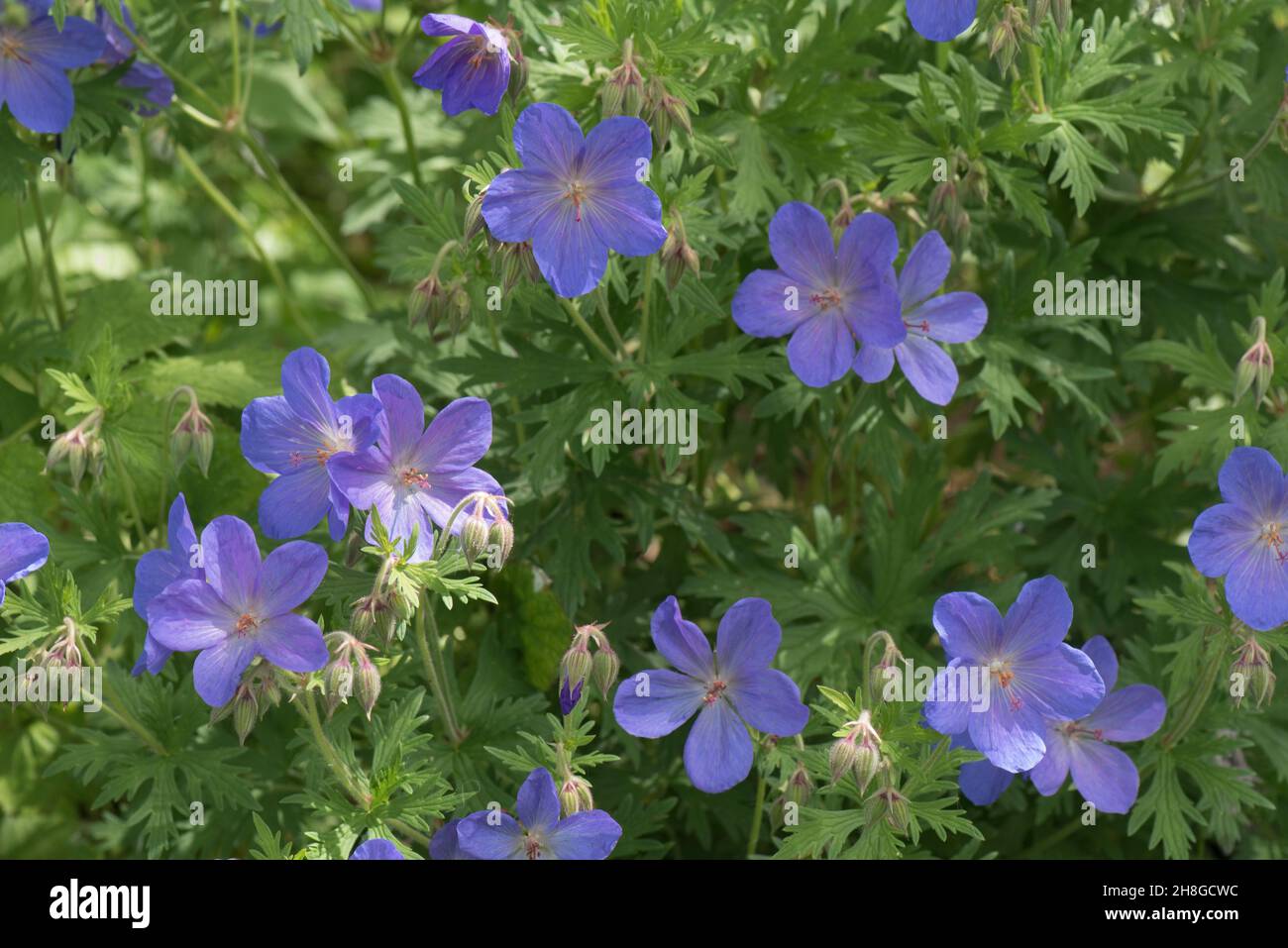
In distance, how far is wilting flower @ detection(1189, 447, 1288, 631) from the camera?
2.09 metres

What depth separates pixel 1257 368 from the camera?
227 cm

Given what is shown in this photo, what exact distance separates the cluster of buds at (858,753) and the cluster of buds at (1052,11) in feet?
3.52

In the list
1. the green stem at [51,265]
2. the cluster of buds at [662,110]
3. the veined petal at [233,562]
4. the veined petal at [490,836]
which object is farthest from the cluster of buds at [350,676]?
the green stem at [51,265]

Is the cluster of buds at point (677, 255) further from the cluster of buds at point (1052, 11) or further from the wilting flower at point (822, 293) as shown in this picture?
the cluster of buds at point (1052, 11)

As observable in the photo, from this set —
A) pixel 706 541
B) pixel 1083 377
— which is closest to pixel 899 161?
pixel 1083 377

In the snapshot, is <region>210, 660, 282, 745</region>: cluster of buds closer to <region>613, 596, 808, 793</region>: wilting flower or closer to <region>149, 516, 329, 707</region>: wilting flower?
<region>149, 516, 329, 707</region>: wilting flower

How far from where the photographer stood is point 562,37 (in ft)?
7.66

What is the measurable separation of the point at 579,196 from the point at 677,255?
184mm

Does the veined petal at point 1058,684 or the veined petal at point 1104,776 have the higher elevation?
the veined petal at point 1058,684

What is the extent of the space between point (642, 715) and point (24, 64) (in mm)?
1557

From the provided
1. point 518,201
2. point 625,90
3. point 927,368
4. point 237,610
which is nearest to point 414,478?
point 237,610

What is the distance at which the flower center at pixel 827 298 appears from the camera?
2328 millimetres

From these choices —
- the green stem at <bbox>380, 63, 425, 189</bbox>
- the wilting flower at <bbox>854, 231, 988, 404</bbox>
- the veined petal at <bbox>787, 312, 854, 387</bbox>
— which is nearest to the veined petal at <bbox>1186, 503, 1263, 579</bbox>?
the wilting flower at <bbox>854, 231, 988, 404</bbox>

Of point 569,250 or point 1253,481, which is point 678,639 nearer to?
point 569,250
